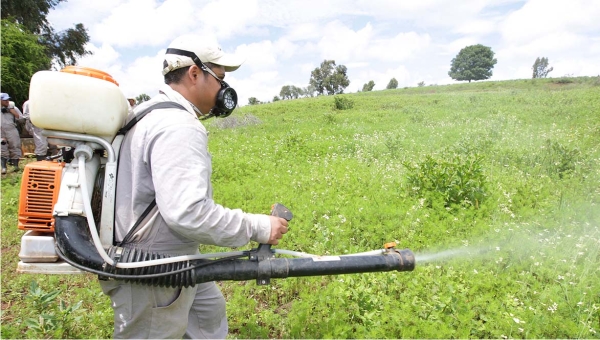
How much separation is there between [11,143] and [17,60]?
7844 millimetres

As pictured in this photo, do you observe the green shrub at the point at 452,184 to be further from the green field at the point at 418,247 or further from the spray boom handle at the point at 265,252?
the spray boom handle at the point at 265,252

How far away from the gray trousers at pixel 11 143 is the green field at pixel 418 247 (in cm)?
169

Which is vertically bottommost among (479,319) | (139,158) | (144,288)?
(479,319)

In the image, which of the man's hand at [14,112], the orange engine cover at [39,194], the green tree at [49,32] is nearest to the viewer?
the orange engine cover at [39,194]

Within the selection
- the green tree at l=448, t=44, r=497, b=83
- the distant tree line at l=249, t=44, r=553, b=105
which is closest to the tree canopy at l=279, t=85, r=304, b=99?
the distant tree line at l=249, t=44, r=553, b=105

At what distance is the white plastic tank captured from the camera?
6.19 feet

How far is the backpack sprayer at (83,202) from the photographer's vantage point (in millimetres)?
1922

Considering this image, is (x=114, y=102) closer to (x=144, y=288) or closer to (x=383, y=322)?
(x=144, y=288)

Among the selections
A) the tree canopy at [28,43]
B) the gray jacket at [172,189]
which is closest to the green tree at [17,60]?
the tree canopy at [28,43]

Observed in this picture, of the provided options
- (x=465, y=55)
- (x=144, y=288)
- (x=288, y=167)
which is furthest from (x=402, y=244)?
(x=465, y=55)

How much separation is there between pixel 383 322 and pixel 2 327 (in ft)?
11.8

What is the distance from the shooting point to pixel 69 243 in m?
1.92

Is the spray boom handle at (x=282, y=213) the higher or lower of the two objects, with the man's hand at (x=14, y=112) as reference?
lower

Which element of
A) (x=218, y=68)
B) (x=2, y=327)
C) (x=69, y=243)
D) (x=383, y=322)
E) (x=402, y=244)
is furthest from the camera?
(x=402, y=244)
